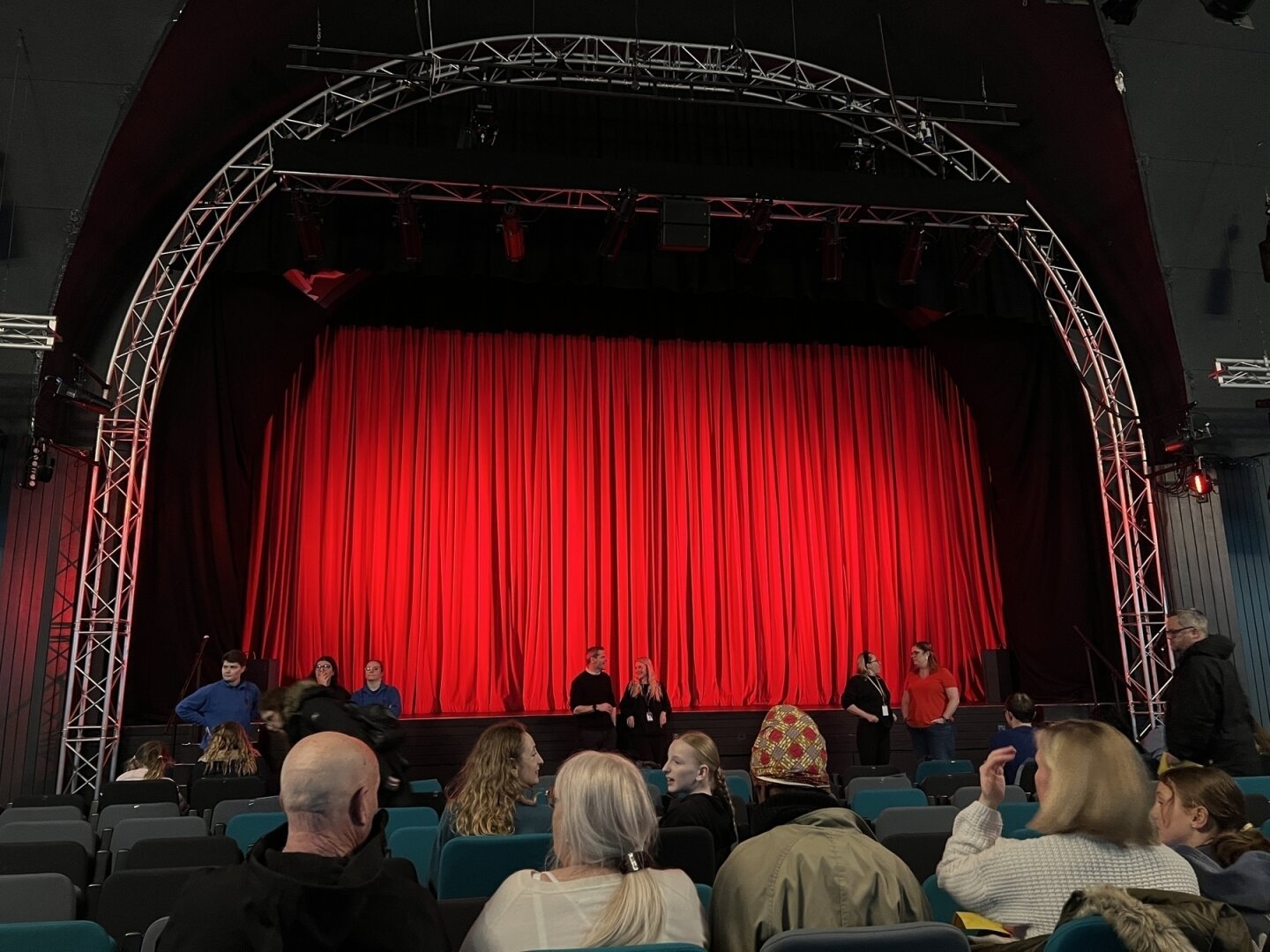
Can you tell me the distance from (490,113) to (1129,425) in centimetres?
740

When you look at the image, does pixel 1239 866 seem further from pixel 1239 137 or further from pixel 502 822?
pixel 1239 137

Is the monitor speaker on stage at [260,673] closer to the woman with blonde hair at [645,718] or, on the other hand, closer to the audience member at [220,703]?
the audience member at [220,703]

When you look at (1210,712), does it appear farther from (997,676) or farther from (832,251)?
(997,676)

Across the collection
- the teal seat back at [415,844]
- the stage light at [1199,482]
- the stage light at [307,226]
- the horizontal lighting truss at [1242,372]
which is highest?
the stage light at [307,226]

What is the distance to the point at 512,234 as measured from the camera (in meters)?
10.1

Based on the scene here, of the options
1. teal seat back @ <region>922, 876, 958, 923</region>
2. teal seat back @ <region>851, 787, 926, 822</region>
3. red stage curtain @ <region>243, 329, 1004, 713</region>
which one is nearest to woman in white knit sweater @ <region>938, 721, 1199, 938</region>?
teal seat back @ <region>922, 876, 958, 923</region>

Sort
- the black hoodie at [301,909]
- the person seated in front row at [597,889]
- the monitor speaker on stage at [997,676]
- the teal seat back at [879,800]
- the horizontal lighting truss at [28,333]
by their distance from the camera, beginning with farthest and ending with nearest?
the monitor speaker on stage at [997,676]
the horizontal lighting truss at [28,333]
the teal seat back at [879,800]
the person seated in front row at [597,889]
the black hoodie at [301,909]

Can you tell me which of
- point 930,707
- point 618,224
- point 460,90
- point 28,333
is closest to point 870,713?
point 930,707

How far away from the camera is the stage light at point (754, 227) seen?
33.3ft

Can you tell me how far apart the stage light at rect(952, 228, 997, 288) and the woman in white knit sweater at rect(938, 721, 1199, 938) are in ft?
29.0

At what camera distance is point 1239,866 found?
2875mm

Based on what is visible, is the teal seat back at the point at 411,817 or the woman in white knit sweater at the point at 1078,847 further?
the teal seat back at the point at 411,817

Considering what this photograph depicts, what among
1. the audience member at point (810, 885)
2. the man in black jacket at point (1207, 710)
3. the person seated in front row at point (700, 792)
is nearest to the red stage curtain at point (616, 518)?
the man in black jacket at point (1207, 710)

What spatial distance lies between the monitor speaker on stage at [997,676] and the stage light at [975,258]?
4270 mm
